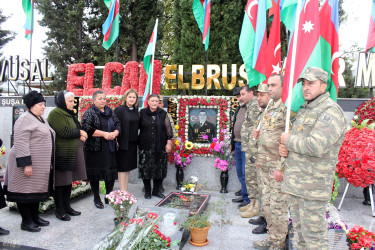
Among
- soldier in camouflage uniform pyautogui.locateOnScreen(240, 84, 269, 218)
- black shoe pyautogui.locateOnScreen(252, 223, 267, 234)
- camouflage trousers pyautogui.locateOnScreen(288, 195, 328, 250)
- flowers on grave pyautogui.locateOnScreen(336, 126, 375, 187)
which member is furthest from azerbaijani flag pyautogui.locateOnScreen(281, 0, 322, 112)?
flowers on grave pyautogui.locateOnScreen(336, 126, 375, 187)

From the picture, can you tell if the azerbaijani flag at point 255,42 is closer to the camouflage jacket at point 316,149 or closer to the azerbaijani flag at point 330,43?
the azerbaijani flag at point 330,43

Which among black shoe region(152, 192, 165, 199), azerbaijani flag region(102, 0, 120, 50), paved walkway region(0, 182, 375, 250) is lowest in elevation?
paved walkway region(0, 182, 375, 250)

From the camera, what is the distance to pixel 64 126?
406 centimetres

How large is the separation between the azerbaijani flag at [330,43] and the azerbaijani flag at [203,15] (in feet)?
10.4

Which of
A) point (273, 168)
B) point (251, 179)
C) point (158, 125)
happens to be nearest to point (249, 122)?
point (251, 179)

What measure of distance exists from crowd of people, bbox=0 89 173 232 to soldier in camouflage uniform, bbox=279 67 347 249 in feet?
9.97

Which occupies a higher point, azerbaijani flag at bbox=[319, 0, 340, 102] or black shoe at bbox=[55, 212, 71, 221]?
azerbaijani flag at bbox=[319, 0, 340, 102]

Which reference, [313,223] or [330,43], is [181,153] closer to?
[330,43]

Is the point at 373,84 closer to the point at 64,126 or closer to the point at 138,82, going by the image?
the point at 138,82

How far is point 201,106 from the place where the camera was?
245 inches

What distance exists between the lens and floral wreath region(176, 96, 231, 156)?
19.8 feet

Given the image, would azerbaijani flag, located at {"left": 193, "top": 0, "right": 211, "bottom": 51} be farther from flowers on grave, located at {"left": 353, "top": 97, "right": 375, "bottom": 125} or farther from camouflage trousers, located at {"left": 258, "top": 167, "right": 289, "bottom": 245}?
camouflage trousers, located at {"left": 258, "top": 167, "right": 289, "bottom": 245}

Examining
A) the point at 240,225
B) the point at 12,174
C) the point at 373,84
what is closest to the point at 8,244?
the point at 12,174

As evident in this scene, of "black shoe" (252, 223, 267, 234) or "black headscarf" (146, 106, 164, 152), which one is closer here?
"black shoe" (252, 223, 267, 234)
